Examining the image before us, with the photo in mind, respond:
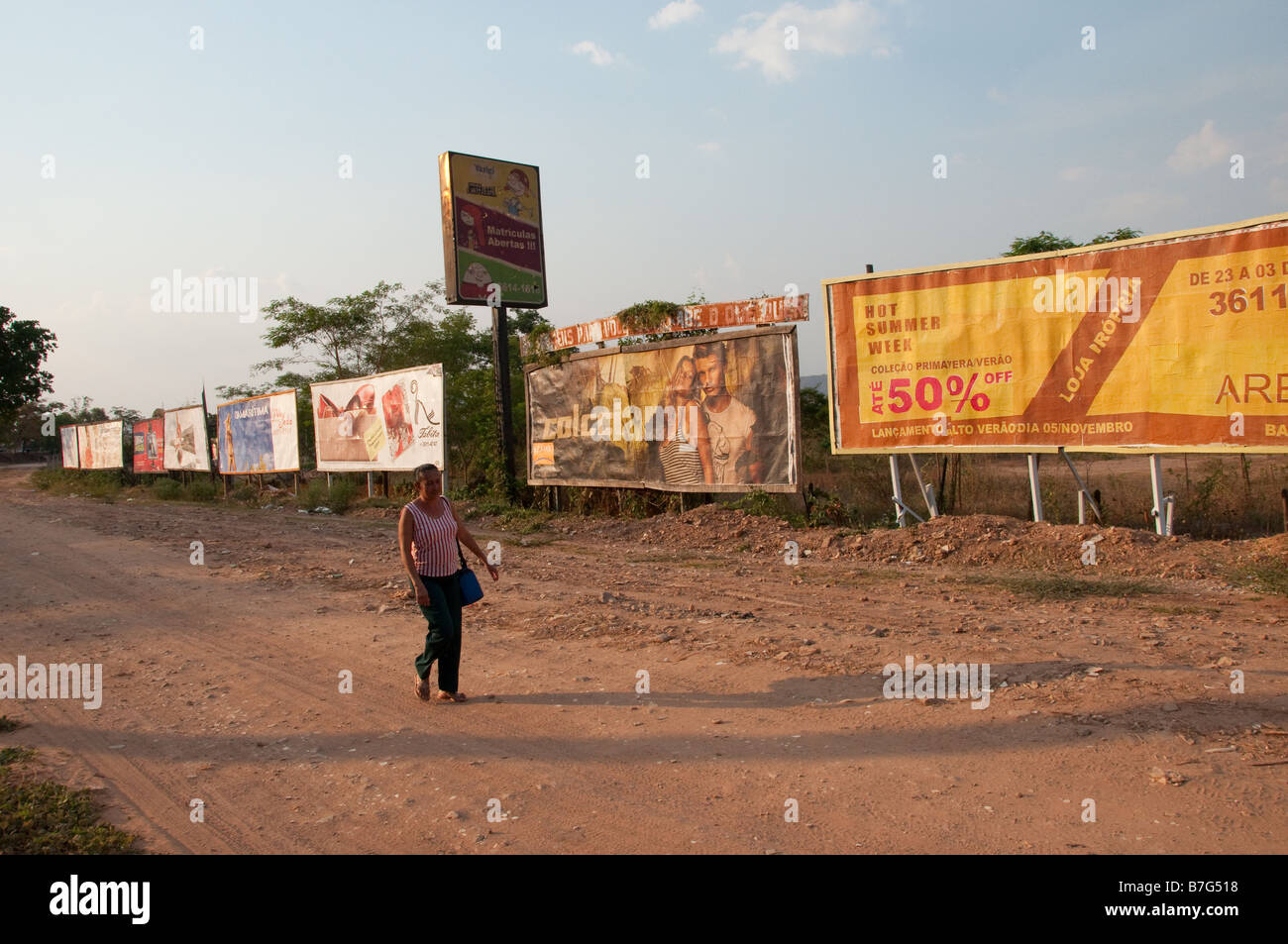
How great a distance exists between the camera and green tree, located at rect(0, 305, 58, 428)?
1522 inches

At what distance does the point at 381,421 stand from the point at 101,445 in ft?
98.0

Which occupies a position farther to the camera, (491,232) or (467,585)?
(491,232)

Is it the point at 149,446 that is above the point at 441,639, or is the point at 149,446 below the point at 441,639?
above

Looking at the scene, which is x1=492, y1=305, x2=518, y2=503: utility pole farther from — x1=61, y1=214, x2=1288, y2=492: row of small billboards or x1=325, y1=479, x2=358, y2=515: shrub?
x1=325, y1=479, x2=358, y2=515: shrub

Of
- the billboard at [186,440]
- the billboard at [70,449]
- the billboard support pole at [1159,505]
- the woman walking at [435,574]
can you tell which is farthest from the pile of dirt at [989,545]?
the billboard at [70,449]

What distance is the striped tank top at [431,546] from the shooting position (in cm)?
600

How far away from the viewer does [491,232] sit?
17.3 meters

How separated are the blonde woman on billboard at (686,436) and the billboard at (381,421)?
5992 mm

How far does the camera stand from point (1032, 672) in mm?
5648

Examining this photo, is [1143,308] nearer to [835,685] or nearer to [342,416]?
[835,685]

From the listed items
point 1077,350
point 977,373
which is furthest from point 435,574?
point 1077,350

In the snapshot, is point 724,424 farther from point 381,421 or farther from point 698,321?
point 381,421
